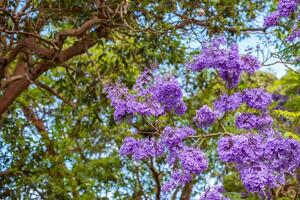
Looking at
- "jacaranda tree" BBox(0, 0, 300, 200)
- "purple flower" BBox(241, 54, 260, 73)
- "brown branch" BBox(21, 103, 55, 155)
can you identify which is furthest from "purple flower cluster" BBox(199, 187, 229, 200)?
"brown branch" BBox(21, 103, 55, 155)

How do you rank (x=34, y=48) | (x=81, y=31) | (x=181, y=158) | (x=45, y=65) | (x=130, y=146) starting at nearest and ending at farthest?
1. (x=181, y=158)
2. (x=130, y=146)
3. (x=81, y=31)
4. (x=34, y=48)
5. (x=45, y=65)

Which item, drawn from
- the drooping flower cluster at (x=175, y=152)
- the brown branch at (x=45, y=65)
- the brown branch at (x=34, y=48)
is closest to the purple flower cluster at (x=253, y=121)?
the drooping flower cluster at (x=175, y=152)

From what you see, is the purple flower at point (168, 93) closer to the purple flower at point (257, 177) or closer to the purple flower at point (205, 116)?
the purple flower at point (205, 116)

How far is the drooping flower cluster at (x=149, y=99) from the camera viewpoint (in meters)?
4.40

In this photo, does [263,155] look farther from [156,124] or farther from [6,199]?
[6,199]

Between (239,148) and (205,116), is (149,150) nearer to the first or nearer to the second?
(205,116)

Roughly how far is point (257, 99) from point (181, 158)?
2.13ft

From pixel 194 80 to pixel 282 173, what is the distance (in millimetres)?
5761

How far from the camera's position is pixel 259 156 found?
4.09 m

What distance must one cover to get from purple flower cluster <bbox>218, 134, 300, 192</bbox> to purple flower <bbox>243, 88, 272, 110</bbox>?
0.77ft

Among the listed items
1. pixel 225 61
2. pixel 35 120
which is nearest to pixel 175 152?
pixel 225 61

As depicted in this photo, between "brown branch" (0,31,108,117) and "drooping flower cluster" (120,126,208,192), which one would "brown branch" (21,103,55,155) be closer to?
"brown branch" (0,31,108,117)

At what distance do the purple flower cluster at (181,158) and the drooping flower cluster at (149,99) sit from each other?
0.19 m

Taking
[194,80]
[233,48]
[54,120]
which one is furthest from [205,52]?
[54,120]
